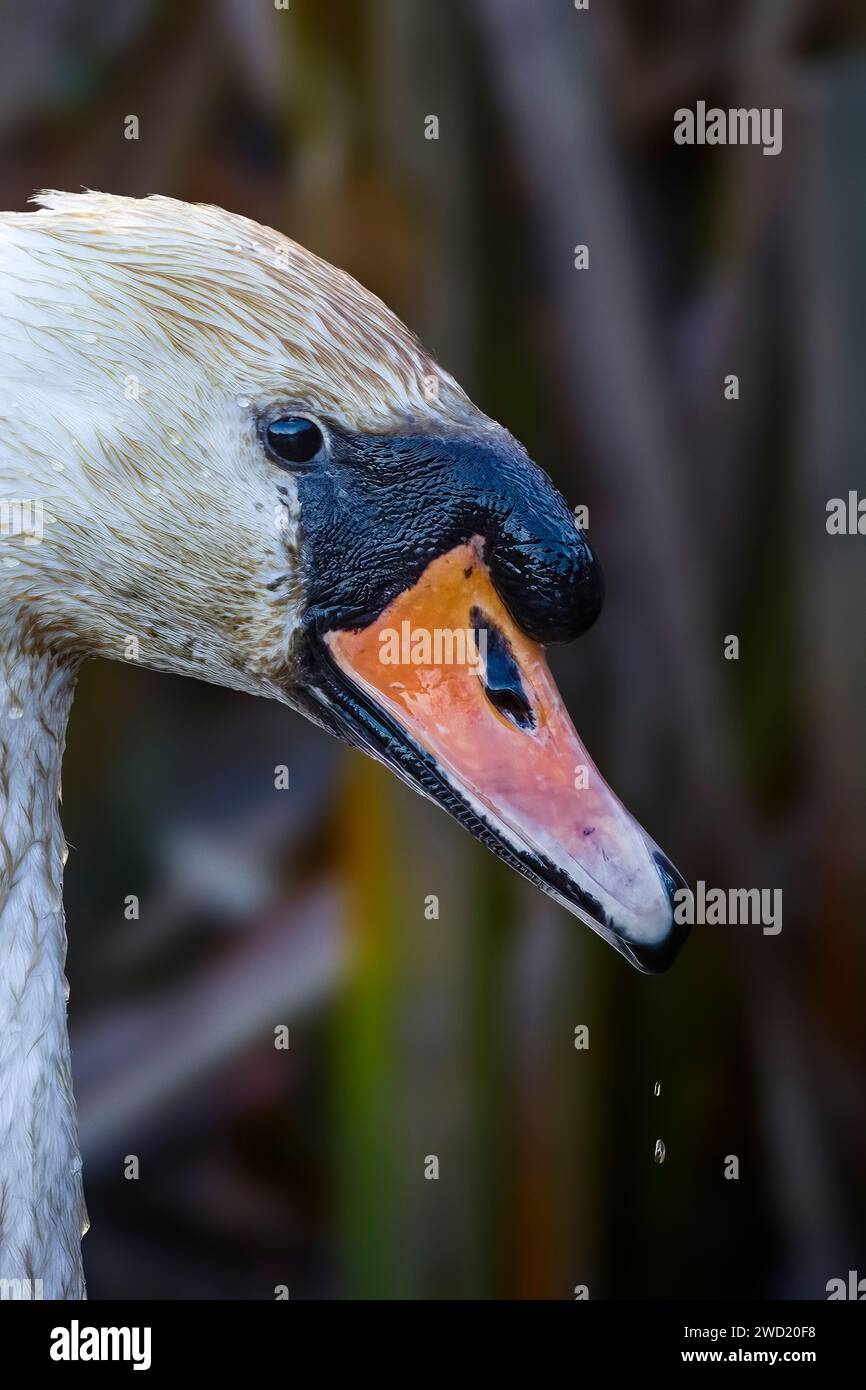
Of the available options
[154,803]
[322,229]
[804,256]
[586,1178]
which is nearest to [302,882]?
[154,803]

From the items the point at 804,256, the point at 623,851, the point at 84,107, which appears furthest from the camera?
the point at 84,107

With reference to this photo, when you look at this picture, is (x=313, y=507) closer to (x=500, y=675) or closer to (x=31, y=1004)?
(x=500, y=675)

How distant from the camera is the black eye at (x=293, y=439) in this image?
30.3 inches

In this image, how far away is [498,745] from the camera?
2.53ft

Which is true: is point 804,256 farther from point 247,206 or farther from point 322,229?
point 247,206

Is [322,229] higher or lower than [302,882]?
higher

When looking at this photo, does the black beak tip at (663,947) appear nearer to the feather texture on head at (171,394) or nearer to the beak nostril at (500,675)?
the beak nostril at (500,675)

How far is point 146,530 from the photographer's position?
2.61ft

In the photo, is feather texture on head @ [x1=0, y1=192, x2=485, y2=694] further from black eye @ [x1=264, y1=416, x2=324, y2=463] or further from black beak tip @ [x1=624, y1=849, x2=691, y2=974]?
black beak tip @ [x1=624, y1=849, x2=691, y2=974]

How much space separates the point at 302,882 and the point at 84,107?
3.33 feet

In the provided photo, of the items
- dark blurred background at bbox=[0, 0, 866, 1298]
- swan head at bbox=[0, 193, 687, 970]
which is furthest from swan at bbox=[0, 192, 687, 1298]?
dark blurred background at bbox=[0, 0, 866, 1298]

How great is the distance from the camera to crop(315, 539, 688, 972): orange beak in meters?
0.74

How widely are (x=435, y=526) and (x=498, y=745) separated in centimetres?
13

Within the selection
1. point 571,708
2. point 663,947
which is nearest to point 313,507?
point 663,947
